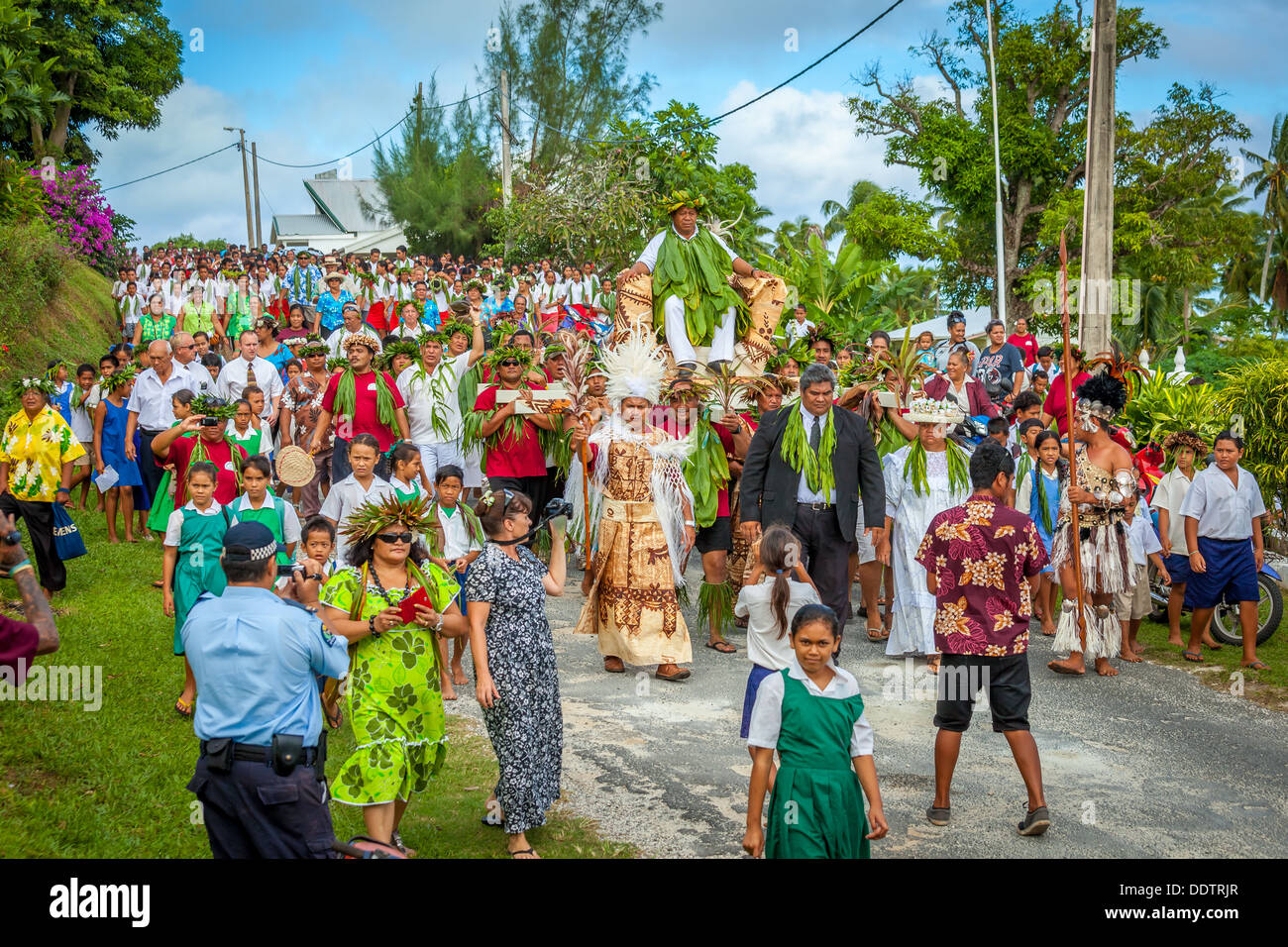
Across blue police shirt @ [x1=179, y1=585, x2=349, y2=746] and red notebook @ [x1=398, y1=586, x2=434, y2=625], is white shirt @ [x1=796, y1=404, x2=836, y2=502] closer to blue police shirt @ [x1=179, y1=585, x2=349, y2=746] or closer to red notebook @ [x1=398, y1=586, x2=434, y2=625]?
red notebook @ [x1=398, y1=586, x2=434, y2=625]

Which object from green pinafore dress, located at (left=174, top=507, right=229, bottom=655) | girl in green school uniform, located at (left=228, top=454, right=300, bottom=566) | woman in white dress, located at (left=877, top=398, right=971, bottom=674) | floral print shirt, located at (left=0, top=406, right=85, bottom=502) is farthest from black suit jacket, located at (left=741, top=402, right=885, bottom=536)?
floral print shirt, located at (left=0, top=406, right=85, bottom=502)

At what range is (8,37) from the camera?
21.9m

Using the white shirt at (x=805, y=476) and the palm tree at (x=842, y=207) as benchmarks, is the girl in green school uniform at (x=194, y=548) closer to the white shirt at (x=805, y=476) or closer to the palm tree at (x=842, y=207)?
the white shirt at (x=805, y=476)

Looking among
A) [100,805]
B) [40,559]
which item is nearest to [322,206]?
[40,559]

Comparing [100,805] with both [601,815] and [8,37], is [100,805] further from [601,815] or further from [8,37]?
[8,37]

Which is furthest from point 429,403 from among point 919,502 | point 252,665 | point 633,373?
point 252,665

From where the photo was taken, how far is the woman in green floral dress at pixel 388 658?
4.87 metres

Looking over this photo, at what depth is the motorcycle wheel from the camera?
9.31 meters

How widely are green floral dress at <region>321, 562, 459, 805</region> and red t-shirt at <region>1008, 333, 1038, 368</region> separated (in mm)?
12848

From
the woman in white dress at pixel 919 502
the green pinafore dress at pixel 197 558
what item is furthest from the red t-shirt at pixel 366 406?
the woman in white dress at pixel 919 502

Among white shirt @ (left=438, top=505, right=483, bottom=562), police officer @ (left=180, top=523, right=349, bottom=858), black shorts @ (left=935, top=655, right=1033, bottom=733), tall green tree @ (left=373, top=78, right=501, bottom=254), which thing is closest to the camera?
police officer @ (left=180, top=523, right=349, bottom=858)

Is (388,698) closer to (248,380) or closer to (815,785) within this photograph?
(815,785)
